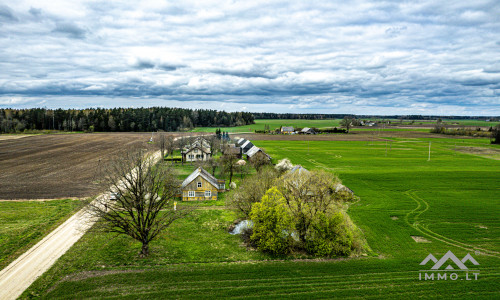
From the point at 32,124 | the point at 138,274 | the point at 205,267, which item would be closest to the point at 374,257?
the point at 205,267

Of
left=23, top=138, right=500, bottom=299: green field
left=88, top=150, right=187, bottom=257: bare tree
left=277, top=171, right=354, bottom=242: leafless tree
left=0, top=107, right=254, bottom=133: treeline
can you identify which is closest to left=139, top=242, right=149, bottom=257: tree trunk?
left=88, top=150, right=187, bottom=257: bare tree

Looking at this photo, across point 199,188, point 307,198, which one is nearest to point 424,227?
point 307,198

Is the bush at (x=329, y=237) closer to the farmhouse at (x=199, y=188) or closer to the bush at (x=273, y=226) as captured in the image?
the bush at (x=273, y=226)

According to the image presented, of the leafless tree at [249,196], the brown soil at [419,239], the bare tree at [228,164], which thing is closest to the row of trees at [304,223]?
the leafless tree at [249,196]

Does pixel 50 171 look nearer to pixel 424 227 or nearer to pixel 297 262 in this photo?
pixel 297 262

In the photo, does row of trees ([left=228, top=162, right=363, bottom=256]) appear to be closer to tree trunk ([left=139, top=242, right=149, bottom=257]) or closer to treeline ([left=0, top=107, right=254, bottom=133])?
tree trunk ([left=139, top=242, right=149, bottom=257])

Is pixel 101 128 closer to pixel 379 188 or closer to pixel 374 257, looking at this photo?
pixel 379 188
